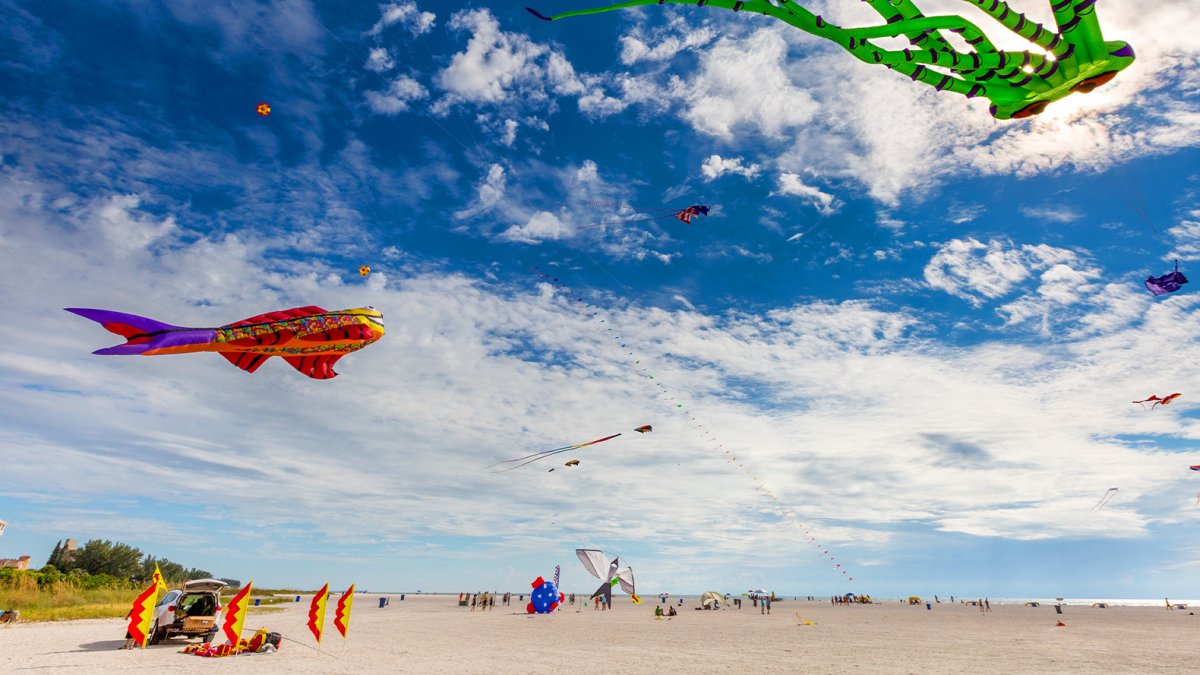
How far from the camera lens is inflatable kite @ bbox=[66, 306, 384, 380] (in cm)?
903

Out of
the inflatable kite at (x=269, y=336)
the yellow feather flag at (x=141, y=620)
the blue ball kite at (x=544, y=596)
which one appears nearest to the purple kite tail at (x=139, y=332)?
the inflatable kite at (x=269, y=336)

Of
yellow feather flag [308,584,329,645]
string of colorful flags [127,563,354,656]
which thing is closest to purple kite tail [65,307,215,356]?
string of colorful flags [127,563,354,656]

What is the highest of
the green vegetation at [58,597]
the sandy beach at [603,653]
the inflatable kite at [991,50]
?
the inflatable kite at [991,50]

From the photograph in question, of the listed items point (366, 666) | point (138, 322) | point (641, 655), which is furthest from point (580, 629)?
point (138, 322)

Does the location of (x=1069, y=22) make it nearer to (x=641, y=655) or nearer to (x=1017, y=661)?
(x=641, y=655)

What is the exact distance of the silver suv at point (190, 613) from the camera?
20406 mm

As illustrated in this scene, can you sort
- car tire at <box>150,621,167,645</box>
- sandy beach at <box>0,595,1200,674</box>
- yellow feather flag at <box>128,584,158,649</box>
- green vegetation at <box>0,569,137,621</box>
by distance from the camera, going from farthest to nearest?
1. green vegetation at <box>0,569,137,621</box>
2. car tire at <box>150,621,167,645</box>
3. yellow feather flag at <box>128,584,158,649</box>
4. sandy beach at <box>0,595,1200,674</box>

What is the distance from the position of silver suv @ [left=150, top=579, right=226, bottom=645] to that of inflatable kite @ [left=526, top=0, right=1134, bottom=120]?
23964 mm

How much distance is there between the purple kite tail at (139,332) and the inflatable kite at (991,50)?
794 centimetres

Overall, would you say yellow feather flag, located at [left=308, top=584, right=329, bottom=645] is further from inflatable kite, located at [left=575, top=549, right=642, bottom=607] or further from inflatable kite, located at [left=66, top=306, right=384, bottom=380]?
inflatable kite, located at [left=575, top=549, right=642, bottom=607]

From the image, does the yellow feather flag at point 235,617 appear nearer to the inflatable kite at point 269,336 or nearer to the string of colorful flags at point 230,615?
the string of colorful flags at point 230,615

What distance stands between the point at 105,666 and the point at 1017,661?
29871 mm

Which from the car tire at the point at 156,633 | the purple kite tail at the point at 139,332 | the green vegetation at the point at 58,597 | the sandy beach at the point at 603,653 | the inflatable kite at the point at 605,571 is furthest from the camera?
the inflatable kite at the point at 605,571

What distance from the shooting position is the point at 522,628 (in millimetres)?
33812
